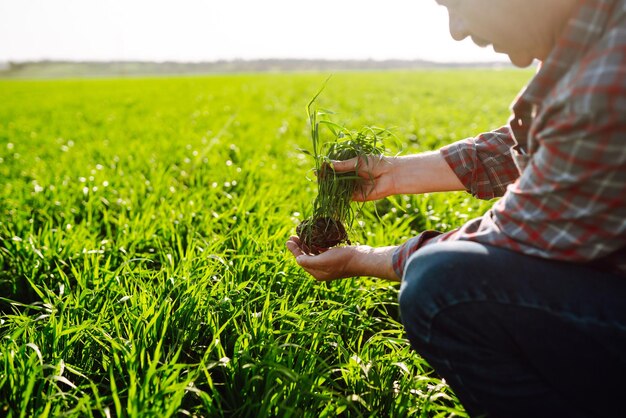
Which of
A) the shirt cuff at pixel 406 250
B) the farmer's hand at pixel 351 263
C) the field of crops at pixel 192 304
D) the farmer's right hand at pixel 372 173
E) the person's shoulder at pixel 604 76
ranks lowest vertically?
the field of crops at pixel 192 304

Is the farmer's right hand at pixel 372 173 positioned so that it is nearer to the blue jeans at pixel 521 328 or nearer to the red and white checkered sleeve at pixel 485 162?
the red and white checkered sleeve at pixel 485 162

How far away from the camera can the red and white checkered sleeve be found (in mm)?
2023

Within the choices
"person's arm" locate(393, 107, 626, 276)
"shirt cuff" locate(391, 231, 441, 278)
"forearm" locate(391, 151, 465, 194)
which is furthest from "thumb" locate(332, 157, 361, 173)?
"person's arm" locate(393, 107, 626, 276)

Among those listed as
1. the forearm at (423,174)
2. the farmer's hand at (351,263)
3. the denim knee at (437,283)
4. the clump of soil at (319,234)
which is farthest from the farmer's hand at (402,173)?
the denim knee at (437,283)

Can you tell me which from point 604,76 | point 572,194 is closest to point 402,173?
point 572,194

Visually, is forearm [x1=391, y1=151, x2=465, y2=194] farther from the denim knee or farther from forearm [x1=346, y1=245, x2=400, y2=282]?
the denim knee

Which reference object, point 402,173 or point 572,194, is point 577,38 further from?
point 402,173

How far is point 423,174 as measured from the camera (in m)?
2.13

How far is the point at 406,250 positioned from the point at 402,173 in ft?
1.73

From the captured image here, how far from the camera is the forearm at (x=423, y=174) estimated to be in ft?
6.90

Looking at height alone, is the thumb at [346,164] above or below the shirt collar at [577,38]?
below

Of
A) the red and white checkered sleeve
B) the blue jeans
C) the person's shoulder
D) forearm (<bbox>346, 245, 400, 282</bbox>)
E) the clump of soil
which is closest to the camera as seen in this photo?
the person's shoulder

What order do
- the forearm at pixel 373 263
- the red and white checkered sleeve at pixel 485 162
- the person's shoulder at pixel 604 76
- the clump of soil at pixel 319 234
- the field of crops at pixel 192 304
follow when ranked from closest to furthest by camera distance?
the person's shoulder at pixel 604 76, the field of crops at pixel 192 304, the forearm at pixel 373 263, the red and white checkered sleeve at pixel 485 162, the clump of soil at pixel 319 234

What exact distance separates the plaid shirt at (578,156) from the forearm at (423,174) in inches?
25.5
